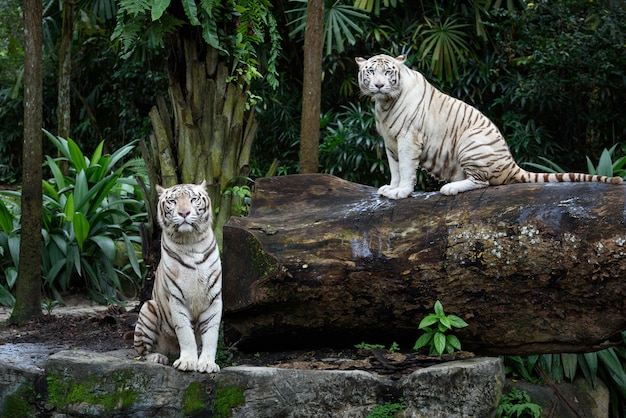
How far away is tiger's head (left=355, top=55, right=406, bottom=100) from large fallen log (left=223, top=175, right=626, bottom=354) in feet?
2.64

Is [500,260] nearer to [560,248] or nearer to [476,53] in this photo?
[560,248]

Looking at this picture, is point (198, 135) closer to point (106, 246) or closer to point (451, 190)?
point (451, 190)

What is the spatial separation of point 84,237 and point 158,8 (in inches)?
131

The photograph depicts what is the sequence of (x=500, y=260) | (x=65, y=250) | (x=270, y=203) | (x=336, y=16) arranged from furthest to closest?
(x=336, y=16), (x=65, y=250), (x=270, y=203), (x=500, y=260)

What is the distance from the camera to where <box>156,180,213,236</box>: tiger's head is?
4422 millimetres

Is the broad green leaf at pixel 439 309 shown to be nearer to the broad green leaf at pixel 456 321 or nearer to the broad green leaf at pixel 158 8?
the broad green leaf at pixel 456 321

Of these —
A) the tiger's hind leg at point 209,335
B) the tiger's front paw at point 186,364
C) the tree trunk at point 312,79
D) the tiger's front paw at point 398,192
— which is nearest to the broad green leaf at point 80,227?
the tree trunk at point 312,79

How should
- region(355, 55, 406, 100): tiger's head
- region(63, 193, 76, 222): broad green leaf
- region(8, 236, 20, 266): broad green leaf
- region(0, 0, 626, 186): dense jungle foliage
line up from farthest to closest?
region(0, 0, 626, 186): dense jungle foliage, region(63, 193, 76, 222): broad green leaf, region(8, 236, 20, 266): broad green leaf, region(355, 55, 406, 100): tiger's head

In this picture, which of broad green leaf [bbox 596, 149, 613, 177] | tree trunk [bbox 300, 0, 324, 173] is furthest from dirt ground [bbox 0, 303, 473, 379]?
broad green leaf [bbox 596, 149, 613, 177]

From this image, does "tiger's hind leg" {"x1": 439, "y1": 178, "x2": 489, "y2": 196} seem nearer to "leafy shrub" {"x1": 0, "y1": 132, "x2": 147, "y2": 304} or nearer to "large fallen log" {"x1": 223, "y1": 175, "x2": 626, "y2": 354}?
"large fallen log" {"x1": 223, "y1": 175, "x2": 626, "y2": 354}

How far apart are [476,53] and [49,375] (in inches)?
357

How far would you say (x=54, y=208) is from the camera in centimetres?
844

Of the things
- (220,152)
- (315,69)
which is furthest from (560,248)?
(220,152)

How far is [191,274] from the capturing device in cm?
450
